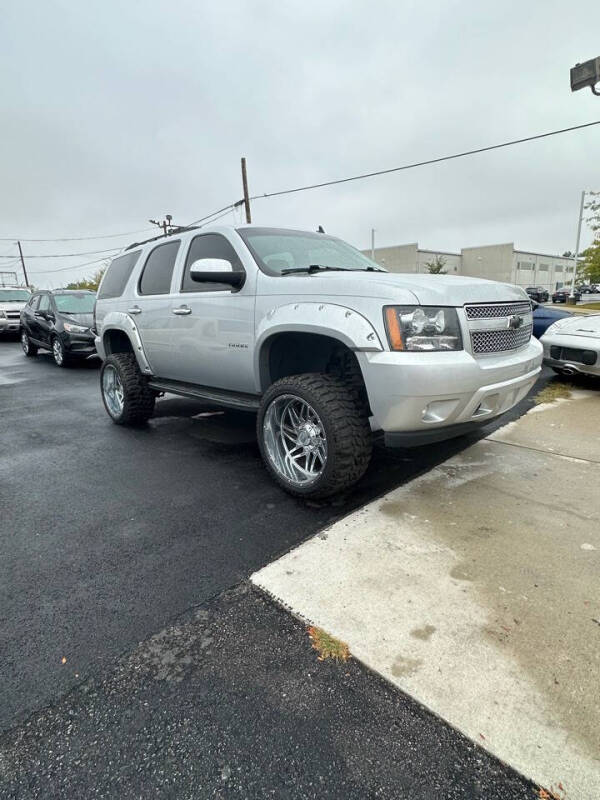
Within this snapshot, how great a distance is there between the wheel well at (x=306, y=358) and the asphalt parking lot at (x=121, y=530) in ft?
2.66

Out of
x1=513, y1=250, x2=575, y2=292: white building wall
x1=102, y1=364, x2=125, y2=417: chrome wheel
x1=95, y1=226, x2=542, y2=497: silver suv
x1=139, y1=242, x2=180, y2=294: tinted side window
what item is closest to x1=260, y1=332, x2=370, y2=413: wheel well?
x1=95, y1=226, x2=542, y2=497: silver suv

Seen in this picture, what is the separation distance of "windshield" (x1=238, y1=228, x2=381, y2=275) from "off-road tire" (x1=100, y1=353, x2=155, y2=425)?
2088mm

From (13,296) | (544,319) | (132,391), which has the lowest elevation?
(132,391)

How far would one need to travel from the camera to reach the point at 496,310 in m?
2.84

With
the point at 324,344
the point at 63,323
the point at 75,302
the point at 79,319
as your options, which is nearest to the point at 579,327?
the point at 324,344

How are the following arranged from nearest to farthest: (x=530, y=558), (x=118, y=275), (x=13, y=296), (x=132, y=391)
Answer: (x=530, y=558), (x=132, y=391), (x=118, y=275), (x=13, y=296)

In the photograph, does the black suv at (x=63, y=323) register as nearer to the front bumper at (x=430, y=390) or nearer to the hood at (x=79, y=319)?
the hood at (x=79, y=319)

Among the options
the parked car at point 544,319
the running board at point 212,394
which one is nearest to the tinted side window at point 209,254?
the running board at point 212,394

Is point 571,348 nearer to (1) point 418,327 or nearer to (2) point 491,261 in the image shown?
(1) point 418,327

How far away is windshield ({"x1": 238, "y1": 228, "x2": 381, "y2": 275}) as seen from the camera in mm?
3400

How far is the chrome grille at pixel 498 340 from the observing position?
269 cm

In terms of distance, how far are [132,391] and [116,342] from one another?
949 millimetres

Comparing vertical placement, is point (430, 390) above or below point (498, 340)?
below

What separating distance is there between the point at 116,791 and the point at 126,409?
157 inches
